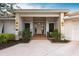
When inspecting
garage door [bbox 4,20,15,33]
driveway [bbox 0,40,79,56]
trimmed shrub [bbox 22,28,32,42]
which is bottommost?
driveway [bbox 0,40,79,56]

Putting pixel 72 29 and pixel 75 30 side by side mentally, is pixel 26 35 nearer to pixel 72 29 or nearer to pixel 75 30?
pixel 72 29

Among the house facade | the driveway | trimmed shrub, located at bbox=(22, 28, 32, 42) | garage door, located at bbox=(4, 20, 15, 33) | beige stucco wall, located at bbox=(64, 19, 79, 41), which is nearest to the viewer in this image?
the driveway

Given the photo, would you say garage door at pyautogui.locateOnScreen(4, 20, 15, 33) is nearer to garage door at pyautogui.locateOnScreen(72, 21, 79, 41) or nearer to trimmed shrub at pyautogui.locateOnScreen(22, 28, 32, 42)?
trimmed shrub at pyautogui.locateOnScreen(22, 28, 32, 42)

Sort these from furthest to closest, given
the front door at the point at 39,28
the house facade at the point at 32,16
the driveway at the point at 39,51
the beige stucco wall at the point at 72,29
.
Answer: the front door at the point at 39,28 → the house facade at the point at 32,16 → the beige stucco wall at the point at 72,29 → the driveway at the point at 39,51

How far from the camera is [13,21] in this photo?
19.1 metres

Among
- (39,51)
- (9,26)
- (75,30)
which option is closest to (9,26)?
(9,26)

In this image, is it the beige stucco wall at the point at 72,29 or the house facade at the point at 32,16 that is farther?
the house facade at the point at 32,16

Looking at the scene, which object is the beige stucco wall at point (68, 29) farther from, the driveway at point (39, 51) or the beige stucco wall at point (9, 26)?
the driveway at point (39, 51)

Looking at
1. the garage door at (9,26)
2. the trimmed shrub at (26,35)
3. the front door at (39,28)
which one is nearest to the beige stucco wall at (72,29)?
the trimmed shrub at (26,35)

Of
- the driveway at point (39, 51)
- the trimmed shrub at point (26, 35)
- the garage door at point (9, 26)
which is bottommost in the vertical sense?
the driveway at point (39, 51)

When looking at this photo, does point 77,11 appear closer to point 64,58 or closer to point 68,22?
point 68,22

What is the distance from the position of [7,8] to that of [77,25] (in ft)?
26.2

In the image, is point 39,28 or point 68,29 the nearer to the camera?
point 68,29

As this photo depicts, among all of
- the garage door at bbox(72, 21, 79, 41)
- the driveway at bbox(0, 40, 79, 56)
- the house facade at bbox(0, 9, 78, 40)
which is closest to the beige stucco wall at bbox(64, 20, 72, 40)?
the house facade at bbox(0, 9, 78, 40)
